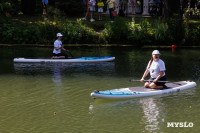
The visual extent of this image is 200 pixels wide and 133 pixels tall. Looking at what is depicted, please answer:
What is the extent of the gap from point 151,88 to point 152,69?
0.76m

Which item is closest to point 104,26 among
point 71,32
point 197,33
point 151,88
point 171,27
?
point 71,32

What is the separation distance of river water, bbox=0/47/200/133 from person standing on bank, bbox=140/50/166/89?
53 cm

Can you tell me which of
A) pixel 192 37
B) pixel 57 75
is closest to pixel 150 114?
pixel 57 75

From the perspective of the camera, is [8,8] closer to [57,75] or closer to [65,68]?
[65,68]

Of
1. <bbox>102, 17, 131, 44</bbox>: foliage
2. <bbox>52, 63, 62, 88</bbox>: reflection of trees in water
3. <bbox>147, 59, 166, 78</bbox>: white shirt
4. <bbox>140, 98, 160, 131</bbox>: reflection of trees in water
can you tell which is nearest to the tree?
<bbox>102, 17, 131, 44</bbox>: foliage

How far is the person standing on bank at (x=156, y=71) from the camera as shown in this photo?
12.9m

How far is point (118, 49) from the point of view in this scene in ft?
83.5

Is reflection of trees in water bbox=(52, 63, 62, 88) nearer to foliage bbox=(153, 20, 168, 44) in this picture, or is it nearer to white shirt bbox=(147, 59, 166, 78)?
white shirt bbox=(147, 59, 166, 78)

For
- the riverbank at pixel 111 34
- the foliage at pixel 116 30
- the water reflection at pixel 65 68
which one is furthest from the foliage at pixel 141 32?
the water reflection at pixel 65 68

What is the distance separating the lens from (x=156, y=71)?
43.2 feet

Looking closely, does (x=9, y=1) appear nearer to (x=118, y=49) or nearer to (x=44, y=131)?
(x=118, y=49)

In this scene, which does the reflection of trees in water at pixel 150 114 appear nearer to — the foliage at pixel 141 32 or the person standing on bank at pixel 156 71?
the person standing on bank at pixel 156 71

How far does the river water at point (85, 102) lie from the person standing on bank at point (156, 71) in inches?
21.0

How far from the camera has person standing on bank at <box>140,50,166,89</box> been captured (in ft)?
42.3
